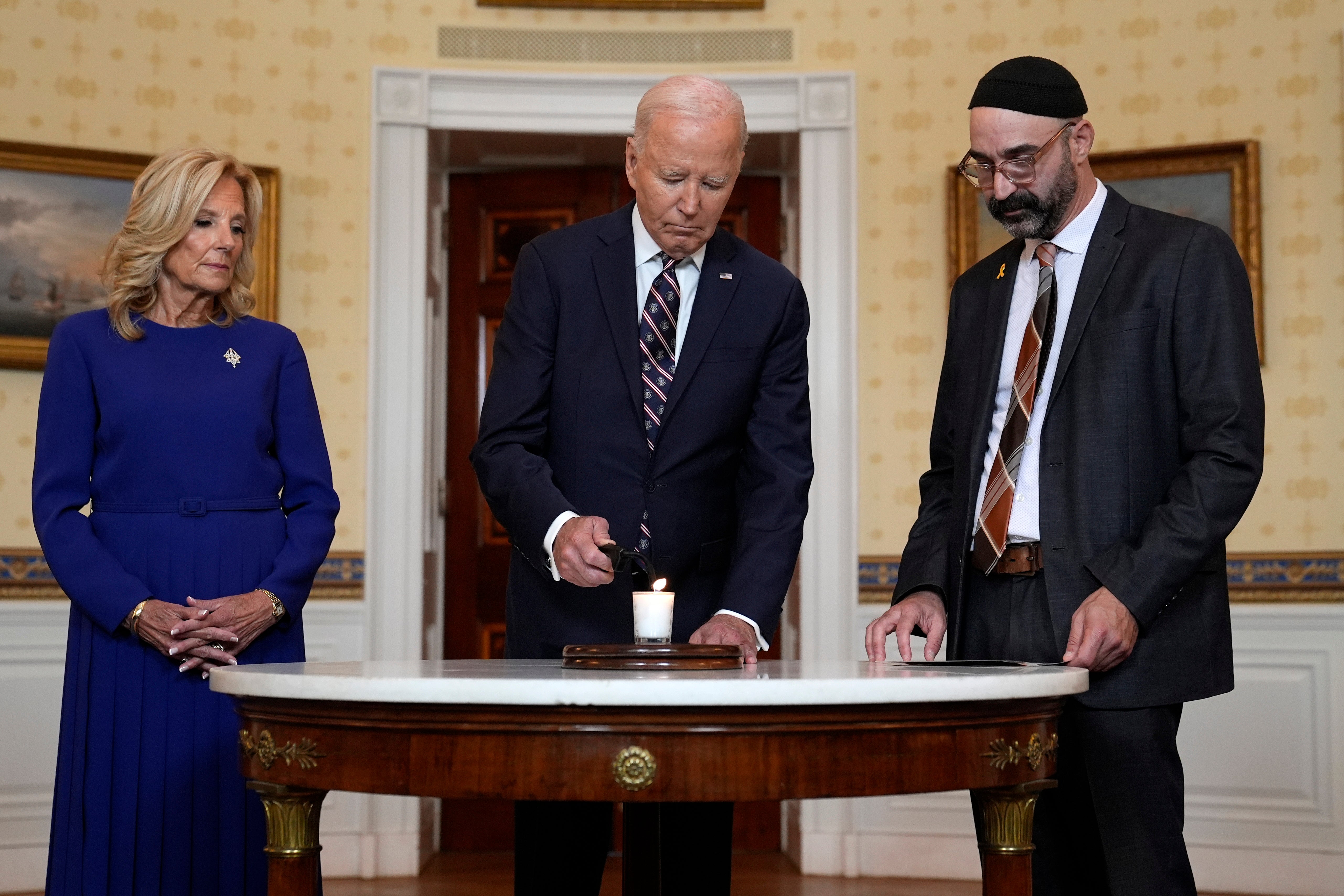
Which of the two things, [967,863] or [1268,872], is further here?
[967,863]

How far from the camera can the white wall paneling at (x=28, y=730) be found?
464cm

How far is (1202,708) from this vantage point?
479 cm

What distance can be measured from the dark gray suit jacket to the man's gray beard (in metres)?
0.07

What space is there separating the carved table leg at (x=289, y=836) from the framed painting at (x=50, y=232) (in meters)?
3.24

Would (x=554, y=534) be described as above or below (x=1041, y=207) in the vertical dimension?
below

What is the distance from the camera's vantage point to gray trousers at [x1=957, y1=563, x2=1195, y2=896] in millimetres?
2191

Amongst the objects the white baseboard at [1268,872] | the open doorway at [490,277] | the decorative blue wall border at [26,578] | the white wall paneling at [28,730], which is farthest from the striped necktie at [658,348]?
the white baseboard at [1268,872]

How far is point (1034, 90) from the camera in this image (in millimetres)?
2393

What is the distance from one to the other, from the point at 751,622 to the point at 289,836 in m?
0.86

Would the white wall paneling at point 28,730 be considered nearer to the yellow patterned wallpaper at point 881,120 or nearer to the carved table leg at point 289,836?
the yellow patterned wallpaper at point 881,120

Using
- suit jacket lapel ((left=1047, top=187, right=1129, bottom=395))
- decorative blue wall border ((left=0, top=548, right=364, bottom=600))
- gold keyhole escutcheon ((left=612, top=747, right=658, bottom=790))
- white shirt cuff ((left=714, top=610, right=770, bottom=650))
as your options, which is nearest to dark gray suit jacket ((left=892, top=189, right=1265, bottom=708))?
suit jacket lapel ((left=1047, top=187, right=1129, bottom=395))

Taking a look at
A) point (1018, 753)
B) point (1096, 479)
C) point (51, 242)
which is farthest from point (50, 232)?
point (1018, 753)

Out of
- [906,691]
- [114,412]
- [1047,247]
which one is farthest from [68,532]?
[1047,247]

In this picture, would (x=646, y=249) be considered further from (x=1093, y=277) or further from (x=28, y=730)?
(x=28, y=730)
